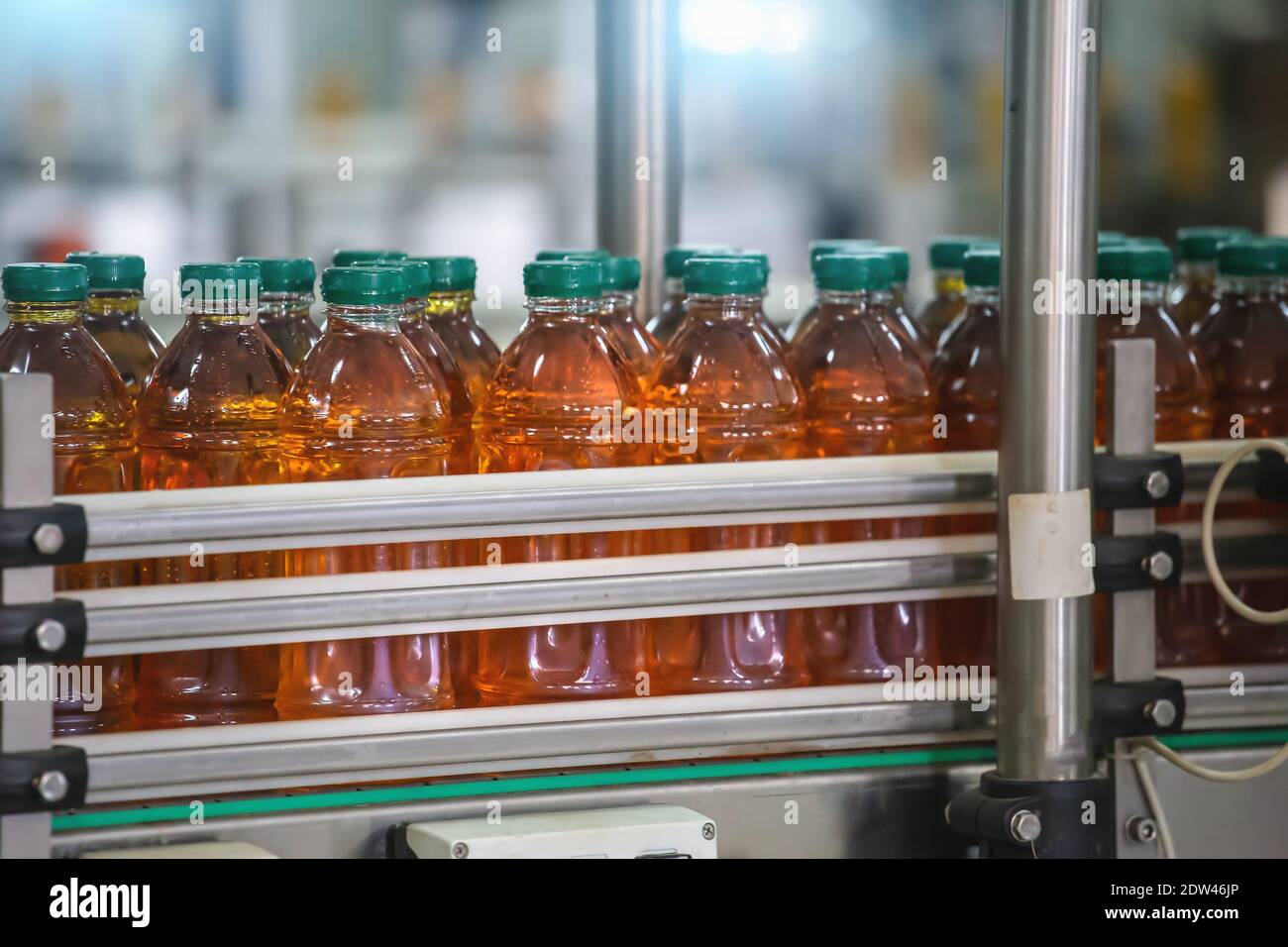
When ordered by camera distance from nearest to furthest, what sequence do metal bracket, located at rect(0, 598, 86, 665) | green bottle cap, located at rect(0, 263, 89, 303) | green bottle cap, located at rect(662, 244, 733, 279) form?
metal bracket, located at rect(0, 598, 86, 665) < green bottle cap, located at rect(0, 263, 89, 303) < green bottle cap, located at rect(662, 244, 733, 279)

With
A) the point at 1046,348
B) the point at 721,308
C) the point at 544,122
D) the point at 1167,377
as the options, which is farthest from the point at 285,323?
the point at 544,122

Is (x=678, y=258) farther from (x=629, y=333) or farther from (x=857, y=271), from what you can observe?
(x=857, y=271)

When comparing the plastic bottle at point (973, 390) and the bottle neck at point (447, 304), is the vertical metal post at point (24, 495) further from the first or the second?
the plastic bottle at point (973, 390)

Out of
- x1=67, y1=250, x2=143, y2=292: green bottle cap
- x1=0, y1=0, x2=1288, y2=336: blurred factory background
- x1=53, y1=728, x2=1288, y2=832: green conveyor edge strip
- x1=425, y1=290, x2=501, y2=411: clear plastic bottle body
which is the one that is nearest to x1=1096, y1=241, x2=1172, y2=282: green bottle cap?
x1=53, y1=728, x2=1288, y2=832: green conveyor edge strip

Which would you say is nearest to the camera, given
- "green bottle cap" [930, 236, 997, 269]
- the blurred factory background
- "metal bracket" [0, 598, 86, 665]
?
"metal bracket" [0, 598, 86, 665]

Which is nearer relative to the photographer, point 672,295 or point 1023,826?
point 1023,826

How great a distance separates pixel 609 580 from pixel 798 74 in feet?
9.50

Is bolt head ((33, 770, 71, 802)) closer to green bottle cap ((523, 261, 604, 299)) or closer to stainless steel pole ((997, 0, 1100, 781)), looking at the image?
green bottle cap ((523, 261, 604, 299))

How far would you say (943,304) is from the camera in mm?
1506

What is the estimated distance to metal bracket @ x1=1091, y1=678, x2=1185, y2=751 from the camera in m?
1.10

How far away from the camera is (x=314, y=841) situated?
99 cm

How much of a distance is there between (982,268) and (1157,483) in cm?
23

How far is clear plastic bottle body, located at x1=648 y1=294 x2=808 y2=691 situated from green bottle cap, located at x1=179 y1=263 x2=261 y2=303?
297mm
